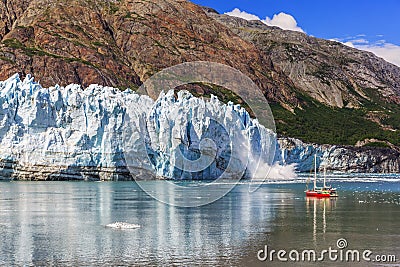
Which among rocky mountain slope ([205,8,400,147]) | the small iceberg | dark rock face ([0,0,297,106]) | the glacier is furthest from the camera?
rocky mountain slope ([205,8,400,147])

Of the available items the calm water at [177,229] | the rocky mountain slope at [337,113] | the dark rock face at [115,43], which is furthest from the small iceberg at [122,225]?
the rocky mountain slope at [337,113]

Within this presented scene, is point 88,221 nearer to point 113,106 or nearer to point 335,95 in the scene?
point 113,106

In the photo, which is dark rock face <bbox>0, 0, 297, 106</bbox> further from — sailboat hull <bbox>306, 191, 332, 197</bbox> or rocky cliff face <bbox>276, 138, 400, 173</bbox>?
sailboat hull <bbox>306, 191, 332, 197</bbox>

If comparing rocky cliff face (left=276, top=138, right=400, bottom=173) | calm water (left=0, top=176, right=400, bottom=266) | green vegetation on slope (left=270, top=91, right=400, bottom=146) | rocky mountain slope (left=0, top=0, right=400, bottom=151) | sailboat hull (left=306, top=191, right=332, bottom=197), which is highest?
rocky mountain slope (left=0, top=0, right=400, bottom=151)

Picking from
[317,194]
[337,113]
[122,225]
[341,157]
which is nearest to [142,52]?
[337,113]

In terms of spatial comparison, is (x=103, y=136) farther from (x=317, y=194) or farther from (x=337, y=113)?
(x=337, y=113)

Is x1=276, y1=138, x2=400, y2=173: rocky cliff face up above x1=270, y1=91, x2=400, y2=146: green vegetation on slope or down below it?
below

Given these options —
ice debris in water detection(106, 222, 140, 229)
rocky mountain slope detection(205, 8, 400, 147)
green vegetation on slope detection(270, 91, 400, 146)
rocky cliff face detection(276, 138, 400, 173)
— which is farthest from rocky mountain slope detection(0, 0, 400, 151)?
ice debris in water detection(106, 222, 140, 229)
